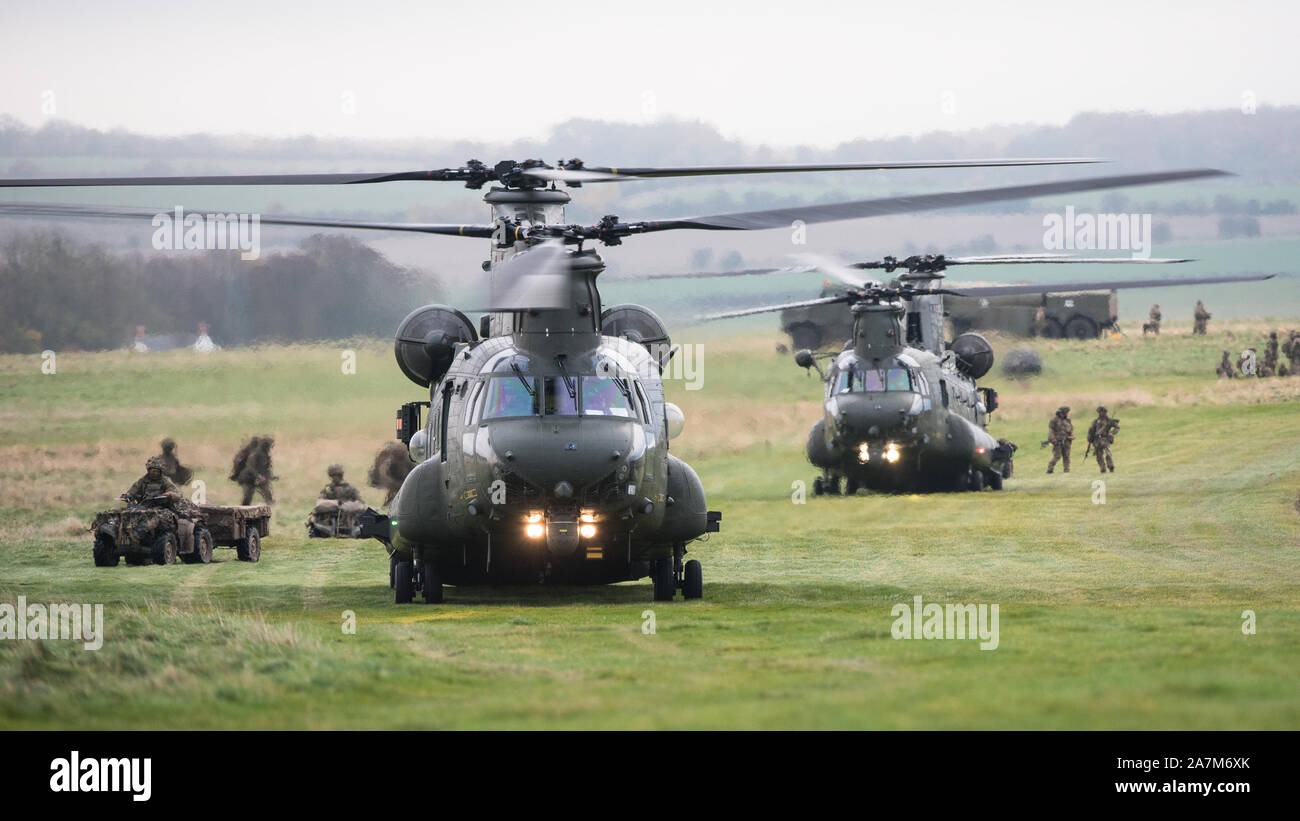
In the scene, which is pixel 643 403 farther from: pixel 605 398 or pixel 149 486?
pixel 149 486

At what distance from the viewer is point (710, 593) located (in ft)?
74.0

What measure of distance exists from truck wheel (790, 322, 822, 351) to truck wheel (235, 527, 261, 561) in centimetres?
2645

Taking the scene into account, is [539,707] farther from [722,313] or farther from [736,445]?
[736,445]

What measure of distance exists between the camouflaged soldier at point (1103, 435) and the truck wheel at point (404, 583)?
1076 inches

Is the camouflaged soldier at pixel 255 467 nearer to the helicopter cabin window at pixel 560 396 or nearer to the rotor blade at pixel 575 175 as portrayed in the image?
the rotor blade at pixel 575 175

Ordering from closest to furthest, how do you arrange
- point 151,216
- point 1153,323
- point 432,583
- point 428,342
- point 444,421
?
point 151,216, point 432,583, point 444,421, point 428,342, point 1153,323

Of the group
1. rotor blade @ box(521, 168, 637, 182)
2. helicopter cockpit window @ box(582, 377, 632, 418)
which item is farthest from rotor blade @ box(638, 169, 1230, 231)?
helicopter cockpit window @ box(582, 377, 632, 418)

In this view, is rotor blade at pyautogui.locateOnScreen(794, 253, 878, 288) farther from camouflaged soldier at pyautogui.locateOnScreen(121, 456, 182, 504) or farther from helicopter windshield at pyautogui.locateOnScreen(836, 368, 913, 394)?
camouflaged soldier at pyautogui.locateOnScreen(121, 456, 182, 504)

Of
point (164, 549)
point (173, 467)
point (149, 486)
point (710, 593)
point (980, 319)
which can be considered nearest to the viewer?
point (710, 593)

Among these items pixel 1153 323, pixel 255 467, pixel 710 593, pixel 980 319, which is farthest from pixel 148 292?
pixel 1153 323

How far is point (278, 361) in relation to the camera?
35.2 metres

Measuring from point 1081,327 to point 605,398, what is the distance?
61.1 metres

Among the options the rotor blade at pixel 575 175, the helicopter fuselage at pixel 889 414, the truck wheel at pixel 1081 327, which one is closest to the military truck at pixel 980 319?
the truck wheel at pixel 1081 327

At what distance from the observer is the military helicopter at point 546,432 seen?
795 inches
